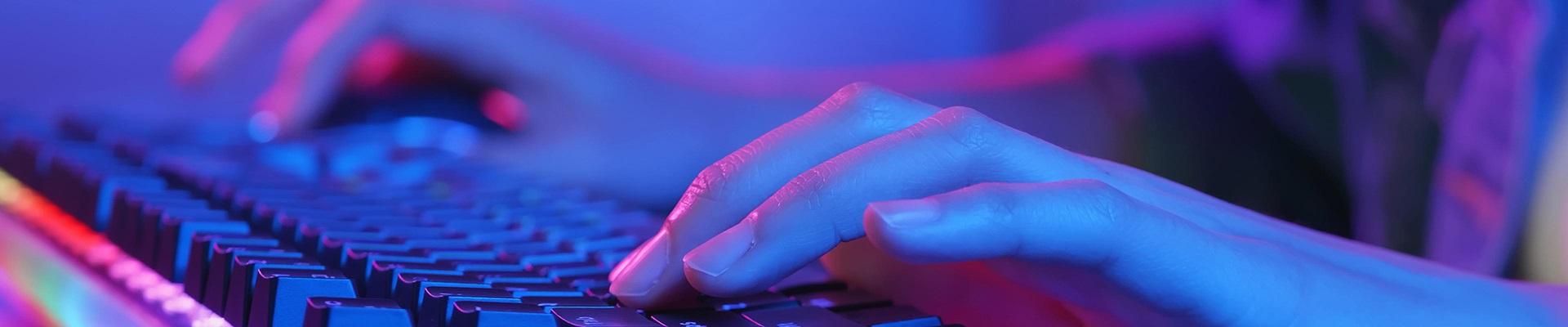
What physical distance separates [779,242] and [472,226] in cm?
22

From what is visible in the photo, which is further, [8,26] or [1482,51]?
[8,26]

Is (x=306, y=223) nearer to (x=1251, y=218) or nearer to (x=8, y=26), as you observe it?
(x=1251, y=218)

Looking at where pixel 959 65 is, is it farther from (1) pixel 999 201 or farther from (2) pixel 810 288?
(1) pixel 999 201

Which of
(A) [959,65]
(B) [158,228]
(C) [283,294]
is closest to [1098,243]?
(C) [283,294]

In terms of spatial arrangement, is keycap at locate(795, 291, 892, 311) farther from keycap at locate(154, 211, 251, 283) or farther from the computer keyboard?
keycap at locate(154, 211, 251, 283)

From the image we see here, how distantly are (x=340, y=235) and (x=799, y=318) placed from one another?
0.19 meters

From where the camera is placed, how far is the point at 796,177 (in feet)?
1.23

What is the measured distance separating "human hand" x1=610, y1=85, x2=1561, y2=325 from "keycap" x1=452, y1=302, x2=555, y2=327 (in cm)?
5

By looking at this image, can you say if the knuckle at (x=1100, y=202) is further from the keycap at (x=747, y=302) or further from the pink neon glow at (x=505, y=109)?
the pink neon glow at (x=505, y=109)

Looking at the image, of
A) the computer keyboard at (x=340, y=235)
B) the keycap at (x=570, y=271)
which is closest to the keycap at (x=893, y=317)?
the computer keyboard at (x=340, y=235)

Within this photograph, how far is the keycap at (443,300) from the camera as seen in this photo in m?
0.34

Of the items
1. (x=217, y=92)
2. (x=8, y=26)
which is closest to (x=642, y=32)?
(x=217, y=92)

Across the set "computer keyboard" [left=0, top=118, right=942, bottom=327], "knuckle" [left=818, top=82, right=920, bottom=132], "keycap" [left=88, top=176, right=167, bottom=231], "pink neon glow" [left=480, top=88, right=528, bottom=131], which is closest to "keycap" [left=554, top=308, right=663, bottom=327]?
"computer keyboard" [left=0, top=118, right=942, bottom=327]

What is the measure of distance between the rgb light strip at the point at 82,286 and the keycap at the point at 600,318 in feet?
0.35
